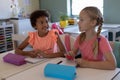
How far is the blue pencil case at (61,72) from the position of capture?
110 centimetres

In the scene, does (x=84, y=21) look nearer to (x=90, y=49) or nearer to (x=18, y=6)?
(x=90, y=49)

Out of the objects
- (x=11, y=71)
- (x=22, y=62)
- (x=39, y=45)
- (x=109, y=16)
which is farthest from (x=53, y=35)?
(x=109, y=16)

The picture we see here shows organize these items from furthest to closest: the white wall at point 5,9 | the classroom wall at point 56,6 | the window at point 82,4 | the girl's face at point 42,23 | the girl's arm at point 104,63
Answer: the classroom wall at point 56,6
the window at point 82,4
the white wall at point 5,9
the girl's face at point 42,23
the girl's arm at point 104,63

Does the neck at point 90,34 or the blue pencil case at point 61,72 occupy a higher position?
the neck at point 90,34

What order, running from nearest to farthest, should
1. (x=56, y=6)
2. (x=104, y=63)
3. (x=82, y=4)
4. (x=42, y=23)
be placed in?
(x=104, y=63) → (x=42, y=23) → (x=82, y=4) → (x=56, y=6)

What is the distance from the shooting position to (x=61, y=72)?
1115mm

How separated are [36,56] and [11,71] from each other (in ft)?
1.18

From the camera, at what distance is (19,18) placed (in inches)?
172

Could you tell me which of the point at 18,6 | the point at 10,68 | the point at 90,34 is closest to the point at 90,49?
the point at 90,34

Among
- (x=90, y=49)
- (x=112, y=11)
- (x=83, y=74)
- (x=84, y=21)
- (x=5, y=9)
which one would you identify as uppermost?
(x=5, y=9)

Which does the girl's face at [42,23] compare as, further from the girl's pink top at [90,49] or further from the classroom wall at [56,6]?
the classroom wall at [56,6]

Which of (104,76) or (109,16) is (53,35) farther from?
(109,16)

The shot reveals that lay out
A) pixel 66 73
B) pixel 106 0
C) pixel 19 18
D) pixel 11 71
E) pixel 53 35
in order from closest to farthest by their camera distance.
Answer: pixel 66 73
pixel 11 71
pixel 53 35
pixel 106 0
pixel 19 18

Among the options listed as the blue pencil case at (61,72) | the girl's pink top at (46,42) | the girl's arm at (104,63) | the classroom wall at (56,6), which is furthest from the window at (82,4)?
the blue pencil case at (61,72)
